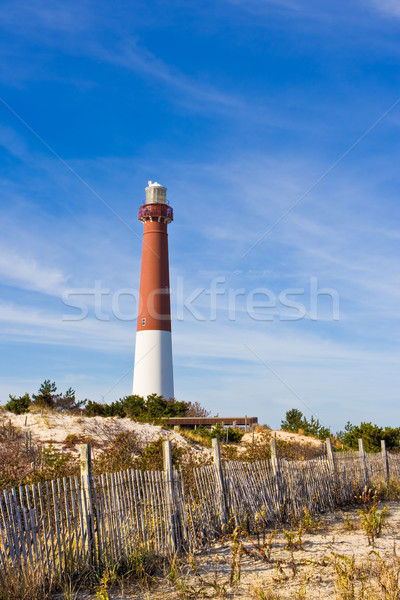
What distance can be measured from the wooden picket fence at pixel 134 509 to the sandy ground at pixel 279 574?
0.57 meters

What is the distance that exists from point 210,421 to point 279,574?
2560 cm

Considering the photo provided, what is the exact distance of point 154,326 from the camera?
112ft

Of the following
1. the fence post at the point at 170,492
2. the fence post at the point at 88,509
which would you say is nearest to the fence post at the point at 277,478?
the fence post at the point at 170,492

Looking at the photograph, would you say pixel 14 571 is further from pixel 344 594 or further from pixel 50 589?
pixel 344 594

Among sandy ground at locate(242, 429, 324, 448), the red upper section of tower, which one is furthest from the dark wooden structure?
the red upper section of tower

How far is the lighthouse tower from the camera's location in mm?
34062

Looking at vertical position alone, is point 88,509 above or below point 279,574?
above

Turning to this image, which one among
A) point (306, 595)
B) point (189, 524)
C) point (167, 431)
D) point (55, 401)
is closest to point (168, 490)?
point (189, 524)

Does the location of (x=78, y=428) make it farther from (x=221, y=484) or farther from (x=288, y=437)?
(x=221, y=484)

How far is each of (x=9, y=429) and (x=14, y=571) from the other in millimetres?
→ 15294

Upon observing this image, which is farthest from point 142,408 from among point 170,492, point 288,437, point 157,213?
point 170,492

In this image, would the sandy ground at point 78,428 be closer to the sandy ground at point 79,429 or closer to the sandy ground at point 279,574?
the sandy ground at point 79,429

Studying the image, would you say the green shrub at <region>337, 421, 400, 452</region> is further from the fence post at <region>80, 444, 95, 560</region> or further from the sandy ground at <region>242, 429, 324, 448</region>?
the fence post at <region>80, 444, 95, 560</region>

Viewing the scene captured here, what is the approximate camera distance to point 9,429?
812 inches
